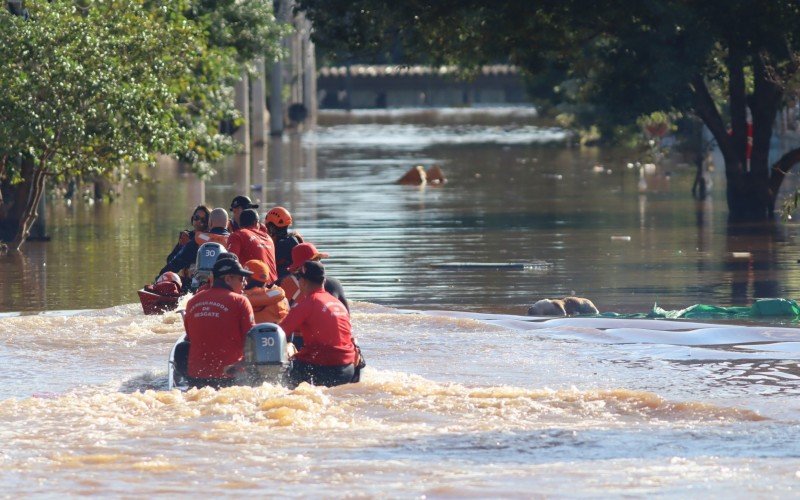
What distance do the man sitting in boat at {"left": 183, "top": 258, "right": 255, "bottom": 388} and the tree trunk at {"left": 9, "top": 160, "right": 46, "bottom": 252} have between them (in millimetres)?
13581

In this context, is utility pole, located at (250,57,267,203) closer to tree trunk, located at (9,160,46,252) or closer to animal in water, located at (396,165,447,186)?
animal in water, located at (396,165,447,186)

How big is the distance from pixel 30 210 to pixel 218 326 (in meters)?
14.5

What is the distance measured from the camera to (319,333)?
41.9 ft

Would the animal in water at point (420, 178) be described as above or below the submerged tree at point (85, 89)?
below

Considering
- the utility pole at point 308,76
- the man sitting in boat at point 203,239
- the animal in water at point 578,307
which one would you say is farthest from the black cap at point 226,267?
the utility pole at point 308,76

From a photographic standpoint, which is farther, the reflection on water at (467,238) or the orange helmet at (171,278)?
the reflection on water at (467,238)

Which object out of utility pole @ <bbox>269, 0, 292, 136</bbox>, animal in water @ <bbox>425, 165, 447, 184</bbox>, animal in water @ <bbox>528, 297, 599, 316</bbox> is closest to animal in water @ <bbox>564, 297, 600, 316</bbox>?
animal in water @ <bbox>528, 297, 599, 316</bbox>

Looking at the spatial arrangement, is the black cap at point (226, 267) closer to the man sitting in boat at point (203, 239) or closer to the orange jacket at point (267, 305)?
the orange jacket at point (267, 305)

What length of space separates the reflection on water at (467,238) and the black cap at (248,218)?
10.8 feet

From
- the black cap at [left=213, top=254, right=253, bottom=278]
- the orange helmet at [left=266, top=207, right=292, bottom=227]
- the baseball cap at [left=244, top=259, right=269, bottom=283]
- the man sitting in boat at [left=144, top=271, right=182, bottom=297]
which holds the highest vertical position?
the orange helmet at [left=266, top=207, right=292, bottom=227]

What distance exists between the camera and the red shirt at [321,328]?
12.7m

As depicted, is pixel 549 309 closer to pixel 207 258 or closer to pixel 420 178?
pixel 207 258

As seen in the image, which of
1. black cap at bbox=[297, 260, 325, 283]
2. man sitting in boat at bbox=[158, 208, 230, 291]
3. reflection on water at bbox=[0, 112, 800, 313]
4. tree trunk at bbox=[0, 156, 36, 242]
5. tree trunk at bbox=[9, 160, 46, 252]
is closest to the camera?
black cap at bbox=[297, 260, 325, 283]

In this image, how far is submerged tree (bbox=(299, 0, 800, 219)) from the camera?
29.1 meters
